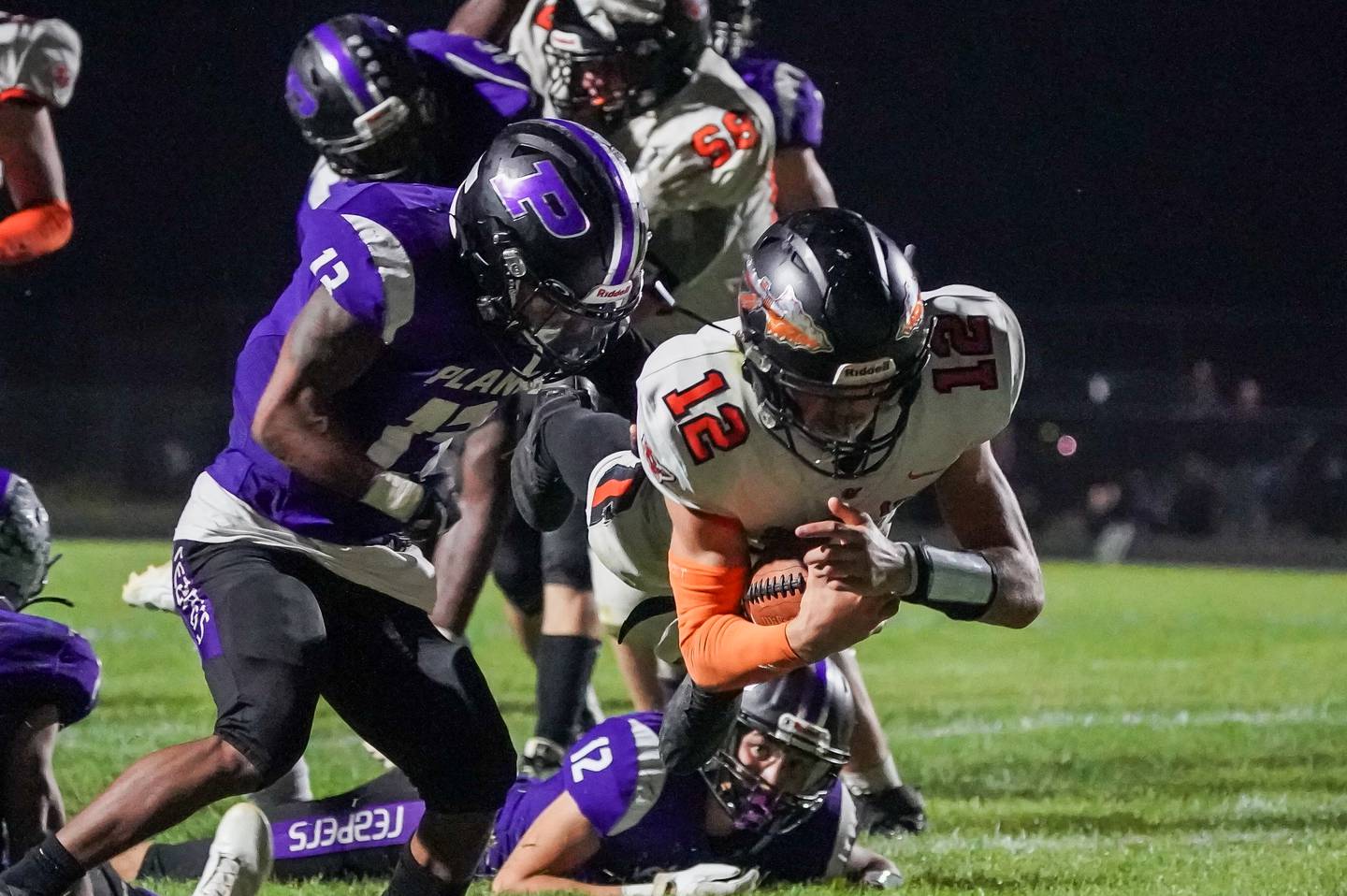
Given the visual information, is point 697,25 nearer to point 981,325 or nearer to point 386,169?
point 386,169

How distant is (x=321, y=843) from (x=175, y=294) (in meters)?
16.5

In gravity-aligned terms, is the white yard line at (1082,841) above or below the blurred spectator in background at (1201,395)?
above

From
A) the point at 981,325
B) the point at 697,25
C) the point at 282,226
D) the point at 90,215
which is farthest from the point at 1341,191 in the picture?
the point at 981,325

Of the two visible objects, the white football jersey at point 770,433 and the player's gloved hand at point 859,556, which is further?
the white football jersey at point 770,433

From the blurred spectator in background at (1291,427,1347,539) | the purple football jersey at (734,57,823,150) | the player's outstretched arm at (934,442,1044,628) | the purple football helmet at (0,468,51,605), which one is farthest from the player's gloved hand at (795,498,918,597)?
the blurred spectator in background at (1291,427,1347,539)

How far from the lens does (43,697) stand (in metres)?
3.18

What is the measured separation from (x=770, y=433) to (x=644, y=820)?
1.08 metres

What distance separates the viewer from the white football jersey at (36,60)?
197 inches

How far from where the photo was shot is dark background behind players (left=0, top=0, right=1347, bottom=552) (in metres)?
19.2

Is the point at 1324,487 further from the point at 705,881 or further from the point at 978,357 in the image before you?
the point at 978,357

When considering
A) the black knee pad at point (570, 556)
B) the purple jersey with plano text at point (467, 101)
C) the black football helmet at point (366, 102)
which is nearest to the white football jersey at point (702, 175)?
the purple jersey with plano text at point (467, 101)

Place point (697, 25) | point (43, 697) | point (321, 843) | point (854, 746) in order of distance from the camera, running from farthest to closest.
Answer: point (697, 25), point (854, 746), point (321, 843), point (43, 697)

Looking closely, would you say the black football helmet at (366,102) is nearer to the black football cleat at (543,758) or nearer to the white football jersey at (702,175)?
the white football jersey at (702,175)

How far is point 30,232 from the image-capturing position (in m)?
4.93
